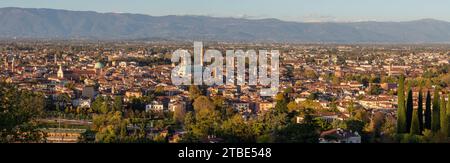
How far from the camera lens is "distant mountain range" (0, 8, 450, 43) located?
134 m

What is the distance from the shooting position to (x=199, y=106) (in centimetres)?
2461

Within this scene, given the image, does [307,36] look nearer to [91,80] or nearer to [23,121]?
[91,80]

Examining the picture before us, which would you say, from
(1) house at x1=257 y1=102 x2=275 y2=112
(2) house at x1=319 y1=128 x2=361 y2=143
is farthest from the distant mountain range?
(2) house at x1=319 y1=128 x2=361 y2=143

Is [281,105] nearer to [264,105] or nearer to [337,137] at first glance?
[264,105]

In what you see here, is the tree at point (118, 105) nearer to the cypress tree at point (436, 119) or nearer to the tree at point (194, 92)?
the tree at point (194, 92)

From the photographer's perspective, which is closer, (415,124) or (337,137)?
(337,137)

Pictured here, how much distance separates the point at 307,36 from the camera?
496 ft

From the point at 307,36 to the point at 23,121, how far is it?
145453 millimetres

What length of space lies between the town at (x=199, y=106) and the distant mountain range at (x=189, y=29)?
83888mm

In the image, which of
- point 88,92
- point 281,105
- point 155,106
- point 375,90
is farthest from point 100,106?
point 375,90

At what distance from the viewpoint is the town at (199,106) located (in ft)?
41.5

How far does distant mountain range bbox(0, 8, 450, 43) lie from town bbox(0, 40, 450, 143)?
83888 millimetres

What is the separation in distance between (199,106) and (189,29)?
115 meters

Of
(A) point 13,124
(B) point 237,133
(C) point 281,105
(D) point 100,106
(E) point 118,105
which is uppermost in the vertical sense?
(A) point 13,124
